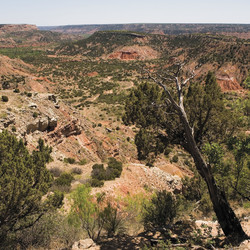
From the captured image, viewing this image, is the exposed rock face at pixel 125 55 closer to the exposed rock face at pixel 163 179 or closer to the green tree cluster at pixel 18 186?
the exposed rock face at pixel 163 179

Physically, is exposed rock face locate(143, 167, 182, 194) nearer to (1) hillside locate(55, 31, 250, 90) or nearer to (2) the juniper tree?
(2) the juniper tree

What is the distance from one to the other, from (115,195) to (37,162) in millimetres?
7898

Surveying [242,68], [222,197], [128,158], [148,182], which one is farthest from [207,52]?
[222,197]

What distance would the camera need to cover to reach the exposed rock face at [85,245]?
7.36 metres

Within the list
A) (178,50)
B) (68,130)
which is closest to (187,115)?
(68,130)

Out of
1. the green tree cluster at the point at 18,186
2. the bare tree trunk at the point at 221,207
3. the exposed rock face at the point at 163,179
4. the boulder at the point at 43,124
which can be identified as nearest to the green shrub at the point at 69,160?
the boulder at the point at 43,124

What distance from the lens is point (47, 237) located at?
7875 mm

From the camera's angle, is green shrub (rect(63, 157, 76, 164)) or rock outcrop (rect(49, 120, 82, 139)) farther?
rock outcrop (rect(49, 120, 82, 139))

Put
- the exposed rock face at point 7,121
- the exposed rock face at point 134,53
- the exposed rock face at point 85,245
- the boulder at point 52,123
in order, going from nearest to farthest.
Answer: the exposed rock face at point 85,245, the exposed rock face at point 7,121, the boulder at point 52,123, the exposed rock face at point 134,53

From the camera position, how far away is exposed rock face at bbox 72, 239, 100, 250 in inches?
290

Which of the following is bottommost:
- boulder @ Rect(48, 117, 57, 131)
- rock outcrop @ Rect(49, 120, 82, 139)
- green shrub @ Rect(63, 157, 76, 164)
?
green shrub @ Rect(63, 157, 76, 164)

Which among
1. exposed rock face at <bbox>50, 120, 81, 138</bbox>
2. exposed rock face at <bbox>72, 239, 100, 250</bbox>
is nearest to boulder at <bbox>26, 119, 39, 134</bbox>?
exposed rock face at <bbox>50, 120, 81, 138</bbox>

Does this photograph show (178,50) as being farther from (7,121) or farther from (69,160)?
(7,121)

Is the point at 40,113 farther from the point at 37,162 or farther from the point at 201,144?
the point at 201,144
